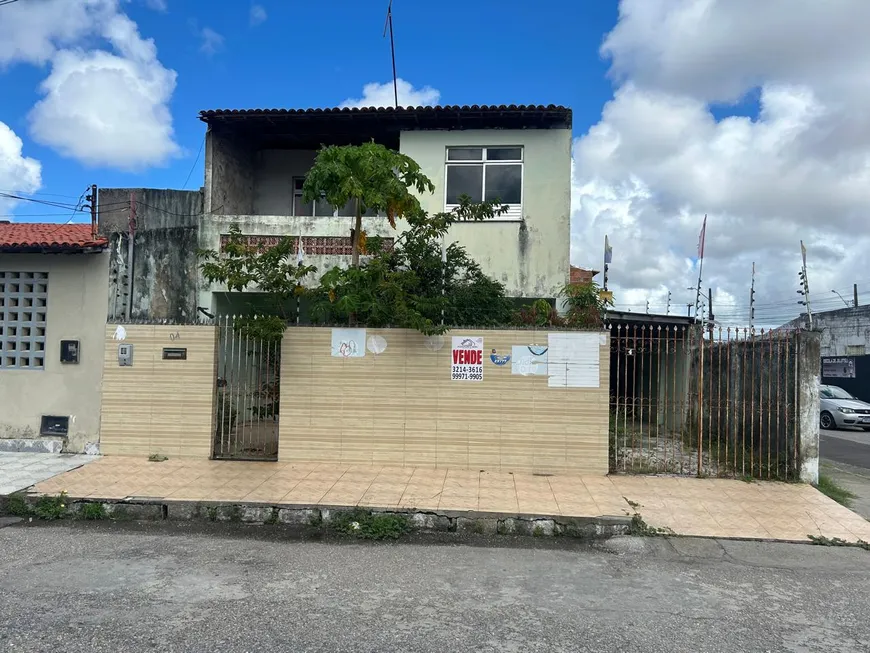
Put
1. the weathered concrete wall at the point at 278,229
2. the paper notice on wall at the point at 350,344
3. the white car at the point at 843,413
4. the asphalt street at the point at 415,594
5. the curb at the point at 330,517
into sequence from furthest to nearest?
the white car at the point at 843,413
the weathered concrete wall at the point at 278,229
the paper notice on wall at the point at 350,344
the curb at the point at 330,517
the asphalt street at the point at 415,594

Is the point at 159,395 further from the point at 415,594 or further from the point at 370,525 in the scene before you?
the point at 415,594

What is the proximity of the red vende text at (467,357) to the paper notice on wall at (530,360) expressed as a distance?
1.61 ft

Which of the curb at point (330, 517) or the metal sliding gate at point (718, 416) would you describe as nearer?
the curb at point (330, 517)

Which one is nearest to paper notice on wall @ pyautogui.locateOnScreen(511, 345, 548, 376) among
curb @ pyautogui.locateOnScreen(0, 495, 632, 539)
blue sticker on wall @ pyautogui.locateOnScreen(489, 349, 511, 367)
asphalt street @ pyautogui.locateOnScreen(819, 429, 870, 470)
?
blue sticker on wall @ pyautogui.locateOnScreen(489, 349, 511, 367)

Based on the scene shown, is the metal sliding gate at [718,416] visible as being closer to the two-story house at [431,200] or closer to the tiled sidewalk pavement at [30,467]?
the two-story house at [431,200]

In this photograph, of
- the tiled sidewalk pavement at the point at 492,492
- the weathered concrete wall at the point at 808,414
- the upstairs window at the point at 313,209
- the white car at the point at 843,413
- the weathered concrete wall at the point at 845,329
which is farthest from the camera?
the weathered concrete wall at the point at 845,329

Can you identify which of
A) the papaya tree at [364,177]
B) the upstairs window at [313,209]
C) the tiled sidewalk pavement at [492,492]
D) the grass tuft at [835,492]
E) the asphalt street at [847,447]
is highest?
the upstairs window at [313,209]

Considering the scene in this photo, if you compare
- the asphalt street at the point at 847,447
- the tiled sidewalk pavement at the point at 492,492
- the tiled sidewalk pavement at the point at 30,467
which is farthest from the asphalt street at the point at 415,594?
the asphalt street at the point at 847,447

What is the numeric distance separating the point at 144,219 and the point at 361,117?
4498 millimetres

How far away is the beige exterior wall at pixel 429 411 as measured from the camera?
884cm

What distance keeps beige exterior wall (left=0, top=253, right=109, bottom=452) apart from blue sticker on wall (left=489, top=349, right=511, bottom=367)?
6.13 metres

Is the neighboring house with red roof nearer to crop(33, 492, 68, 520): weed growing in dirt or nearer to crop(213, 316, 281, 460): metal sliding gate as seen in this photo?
crop(213, 316, 281, 460): metal sliding gate

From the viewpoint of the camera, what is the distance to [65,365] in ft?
32.0

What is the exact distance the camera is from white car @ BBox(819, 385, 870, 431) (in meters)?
19.6
